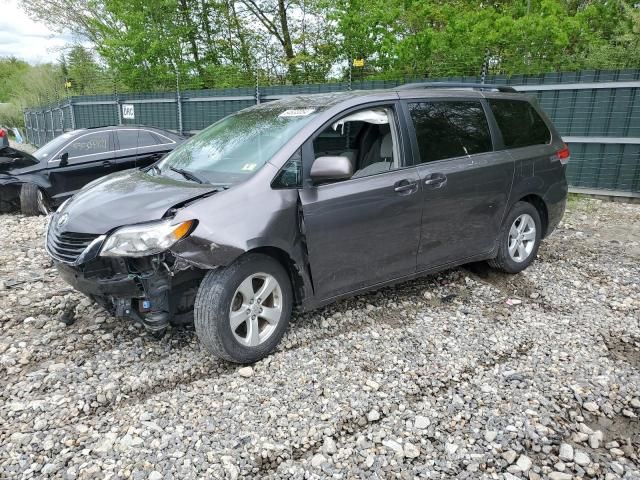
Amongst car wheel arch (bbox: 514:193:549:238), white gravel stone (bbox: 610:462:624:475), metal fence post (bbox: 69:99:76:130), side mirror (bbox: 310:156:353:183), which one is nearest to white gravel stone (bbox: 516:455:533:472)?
white gravel stone (bbox: 610:462:624:475)

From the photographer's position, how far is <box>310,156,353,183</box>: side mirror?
11.0ft

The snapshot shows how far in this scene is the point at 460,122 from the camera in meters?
4.45

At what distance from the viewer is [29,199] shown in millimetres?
8008

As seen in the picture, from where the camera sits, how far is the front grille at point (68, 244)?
3.20 m

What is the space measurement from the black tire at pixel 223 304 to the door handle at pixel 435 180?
1506mm

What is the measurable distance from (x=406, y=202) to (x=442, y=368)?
1.28 metres

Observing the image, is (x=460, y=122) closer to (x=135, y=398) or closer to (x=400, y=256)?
(x=400, y=256)

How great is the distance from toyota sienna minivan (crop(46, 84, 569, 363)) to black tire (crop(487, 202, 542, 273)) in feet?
0.07

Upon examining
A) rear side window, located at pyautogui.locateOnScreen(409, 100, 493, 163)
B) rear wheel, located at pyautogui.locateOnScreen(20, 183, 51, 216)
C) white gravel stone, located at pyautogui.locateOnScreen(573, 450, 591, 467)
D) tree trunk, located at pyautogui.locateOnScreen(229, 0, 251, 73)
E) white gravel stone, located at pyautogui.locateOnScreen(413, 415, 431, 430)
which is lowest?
white gravel stone, located at pyautogui.locateOnScreen(413, 415, 431, 430)

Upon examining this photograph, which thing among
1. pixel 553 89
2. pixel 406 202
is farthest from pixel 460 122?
pixel 553 89

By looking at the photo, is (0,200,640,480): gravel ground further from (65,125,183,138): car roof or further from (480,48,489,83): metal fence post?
(480,48,489,83): metal fence post

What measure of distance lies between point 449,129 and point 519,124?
1070 millimetres

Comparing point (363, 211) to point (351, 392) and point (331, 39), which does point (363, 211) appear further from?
point (331, 39)

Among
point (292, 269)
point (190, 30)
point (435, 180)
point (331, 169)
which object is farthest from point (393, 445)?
point (190, 30)
